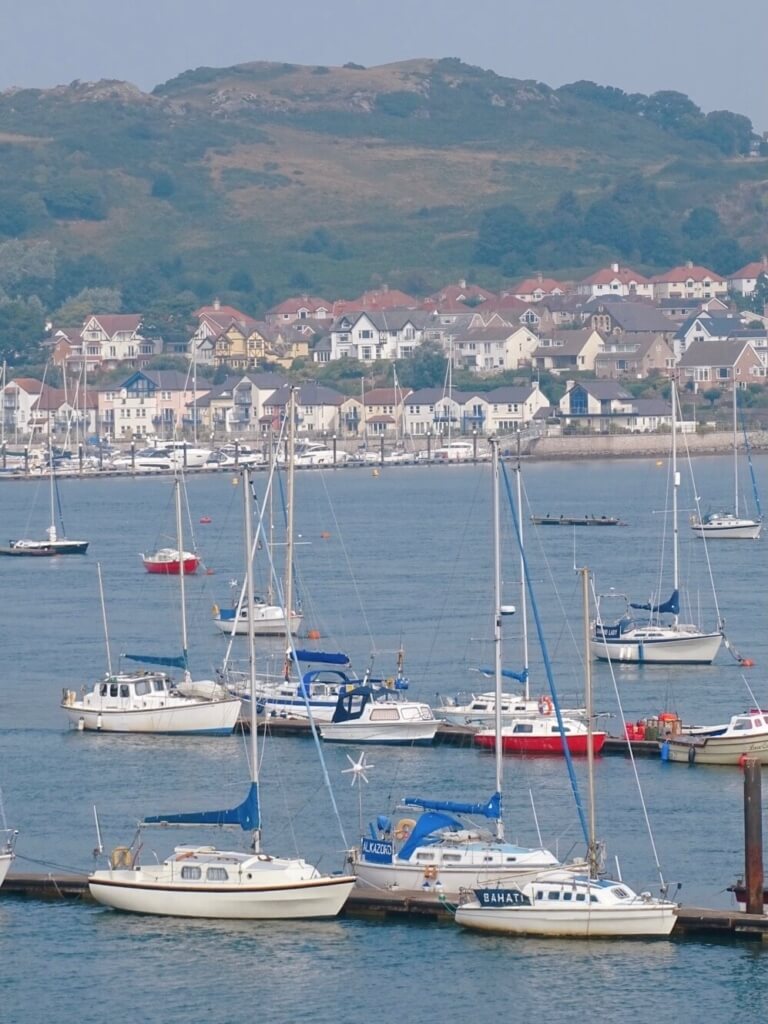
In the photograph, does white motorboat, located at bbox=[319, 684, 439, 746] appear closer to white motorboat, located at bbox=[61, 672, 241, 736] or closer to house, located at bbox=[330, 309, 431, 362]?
white motorboat, located at bbox=[61, 672, 241, 736]

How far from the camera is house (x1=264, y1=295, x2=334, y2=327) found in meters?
156

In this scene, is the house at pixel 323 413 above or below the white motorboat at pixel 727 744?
above

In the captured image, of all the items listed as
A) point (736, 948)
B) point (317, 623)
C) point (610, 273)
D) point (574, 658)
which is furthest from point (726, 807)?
point (610, 273)

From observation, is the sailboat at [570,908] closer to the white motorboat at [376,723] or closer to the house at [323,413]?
the white motorboat at [376,723]

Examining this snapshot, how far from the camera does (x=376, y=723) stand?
32.9 m

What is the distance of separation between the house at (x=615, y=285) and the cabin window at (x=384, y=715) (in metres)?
127

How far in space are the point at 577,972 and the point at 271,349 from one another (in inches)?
4830

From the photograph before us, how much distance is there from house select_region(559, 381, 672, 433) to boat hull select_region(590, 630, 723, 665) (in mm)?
78358

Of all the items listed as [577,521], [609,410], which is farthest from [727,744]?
[609,410]

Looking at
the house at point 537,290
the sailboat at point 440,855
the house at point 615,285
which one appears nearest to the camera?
the sailboat at point 440,855

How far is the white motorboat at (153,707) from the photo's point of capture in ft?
111

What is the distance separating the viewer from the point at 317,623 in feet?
155

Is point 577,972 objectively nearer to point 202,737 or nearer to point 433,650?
point 202,737

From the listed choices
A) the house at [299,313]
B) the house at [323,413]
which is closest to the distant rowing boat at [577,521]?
the house at [323,413]
